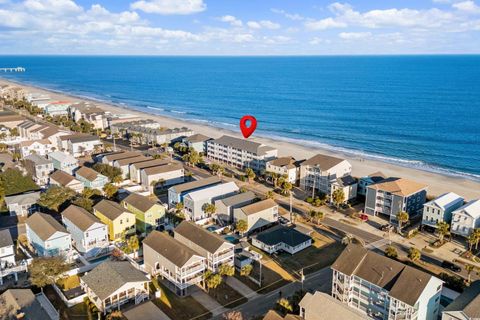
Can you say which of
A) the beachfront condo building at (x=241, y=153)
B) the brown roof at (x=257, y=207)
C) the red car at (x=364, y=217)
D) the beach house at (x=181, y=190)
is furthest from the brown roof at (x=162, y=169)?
the red car at (x=364, y=217)

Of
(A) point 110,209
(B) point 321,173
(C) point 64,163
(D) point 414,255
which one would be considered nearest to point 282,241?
(D) point 414,255

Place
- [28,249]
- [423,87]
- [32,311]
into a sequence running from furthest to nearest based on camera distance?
[423,87]
[28,249]
[32,311]

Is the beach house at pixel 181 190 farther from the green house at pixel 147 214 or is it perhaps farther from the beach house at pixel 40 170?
the beach house at pixel 40 170

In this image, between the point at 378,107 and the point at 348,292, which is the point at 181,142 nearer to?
the point at 348,292

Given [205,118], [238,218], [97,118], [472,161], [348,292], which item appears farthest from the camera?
[205,118]

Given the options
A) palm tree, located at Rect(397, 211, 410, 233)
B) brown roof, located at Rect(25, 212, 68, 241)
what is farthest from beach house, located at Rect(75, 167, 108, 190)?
palm tree, located at Rect(397, 211, 410, 233)

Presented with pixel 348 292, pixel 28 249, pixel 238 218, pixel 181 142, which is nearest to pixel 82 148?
pixel 181 142
